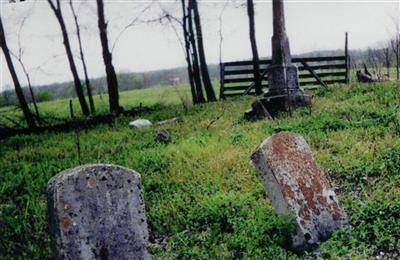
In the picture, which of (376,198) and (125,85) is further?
(125,85)

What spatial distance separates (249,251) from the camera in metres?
5.65

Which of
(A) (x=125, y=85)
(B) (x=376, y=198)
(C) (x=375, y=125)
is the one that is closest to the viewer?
(B) (x=376, y=198)

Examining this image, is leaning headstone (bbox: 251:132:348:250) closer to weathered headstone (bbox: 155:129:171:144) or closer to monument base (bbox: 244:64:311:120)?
weathered headstone (bbox: 155:129:171:144)

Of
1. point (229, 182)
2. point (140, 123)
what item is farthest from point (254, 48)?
point (229, 182)

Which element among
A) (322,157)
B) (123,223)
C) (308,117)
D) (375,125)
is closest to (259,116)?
(308,117)

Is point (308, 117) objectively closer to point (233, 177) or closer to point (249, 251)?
point (233, 177)

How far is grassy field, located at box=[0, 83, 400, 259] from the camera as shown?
232 inches

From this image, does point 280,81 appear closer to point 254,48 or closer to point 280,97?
point 280,97

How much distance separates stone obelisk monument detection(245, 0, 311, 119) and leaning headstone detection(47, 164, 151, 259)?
9097mm

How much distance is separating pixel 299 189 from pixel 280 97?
854 cm

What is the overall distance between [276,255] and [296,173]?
43.8 inches

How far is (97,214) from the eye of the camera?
509cm

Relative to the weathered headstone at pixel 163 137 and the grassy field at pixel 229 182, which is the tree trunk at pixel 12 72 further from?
the weathered headstone at pixel 163 137

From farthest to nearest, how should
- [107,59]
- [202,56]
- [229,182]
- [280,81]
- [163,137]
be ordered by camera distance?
1. [202,56]
2. [107,59]
3. [280,81]
4. [163,137]
5. [229,182]
